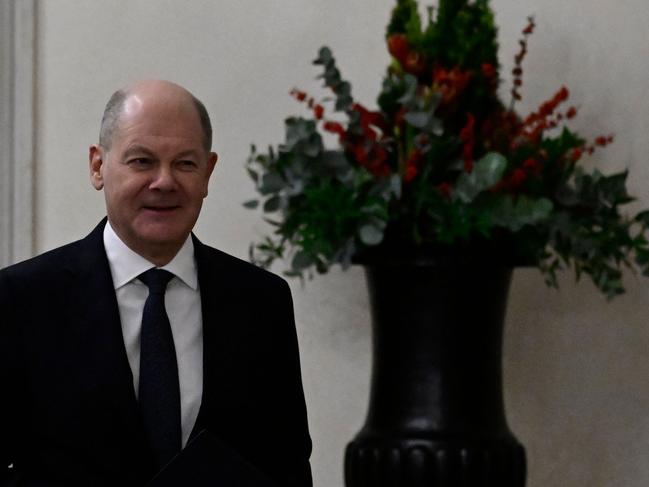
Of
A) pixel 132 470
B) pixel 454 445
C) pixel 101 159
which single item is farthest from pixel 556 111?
pixel 132 470

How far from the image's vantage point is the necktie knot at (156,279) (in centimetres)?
243

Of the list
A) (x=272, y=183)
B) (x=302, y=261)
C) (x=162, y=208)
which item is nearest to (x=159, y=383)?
(x=162, y=208)

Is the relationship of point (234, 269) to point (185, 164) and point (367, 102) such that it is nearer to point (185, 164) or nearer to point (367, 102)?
point (185, 164)

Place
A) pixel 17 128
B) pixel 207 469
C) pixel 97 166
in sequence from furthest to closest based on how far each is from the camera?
pixel 17 128 < pixel 97 166 < pixel 207 469

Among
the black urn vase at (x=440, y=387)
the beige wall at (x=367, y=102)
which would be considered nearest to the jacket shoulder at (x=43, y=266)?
the black urn vase at (x=440, y=387)

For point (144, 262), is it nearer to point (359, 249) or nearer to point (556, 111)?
point (359, 249)

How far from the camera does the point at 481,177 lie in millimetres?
2893

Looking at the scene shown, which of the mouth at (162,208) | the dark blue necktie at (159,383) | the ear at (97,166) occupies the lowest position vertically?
the dark blue necktie at (159,383)

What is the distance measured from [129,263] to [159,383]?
0.85 feet

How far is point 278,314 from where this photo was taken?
263 centimetres

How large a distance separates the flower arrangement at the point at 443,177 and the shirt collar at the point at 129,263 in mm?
524

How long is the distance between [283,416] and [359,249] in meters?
0.65

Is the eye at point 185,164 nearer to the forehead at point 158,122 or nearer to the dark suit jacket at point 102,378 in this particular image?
the forehead at point 158,122

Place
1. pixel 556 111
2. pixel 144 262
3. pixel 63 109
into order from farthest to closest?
pixel 63 109 < pixel 556 111 < pixel 144 262
